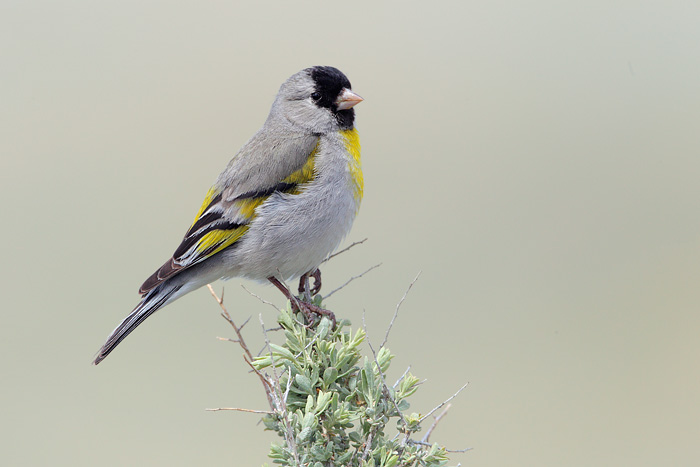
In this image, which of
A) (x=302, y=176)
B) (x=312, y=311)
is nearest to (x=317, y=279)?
(x=302, y=176)

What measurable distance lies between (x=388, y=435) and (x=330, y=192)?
62.7 inches

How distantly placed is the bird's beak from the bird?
23 cm

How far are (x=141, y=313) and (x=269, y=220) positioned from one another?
72cm

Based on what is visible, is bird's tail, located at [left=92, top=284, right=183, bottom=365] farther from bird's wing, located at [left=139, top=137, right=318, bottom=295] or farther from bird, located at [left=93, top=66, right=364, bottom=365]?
bird's wing, located at [left=139, top=137, right=318, bottom=295]

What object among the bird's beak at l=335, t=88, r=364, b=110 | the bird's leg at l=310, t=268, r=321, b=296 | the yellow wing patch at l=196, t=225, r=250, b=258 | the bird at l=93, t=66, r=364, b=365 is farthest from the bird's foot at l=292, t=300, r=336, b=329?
the bird's beak at l=335, t=88, r=364, b=110

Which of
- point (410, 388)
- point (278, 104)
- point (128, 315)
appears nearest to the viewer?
point (410, 388)

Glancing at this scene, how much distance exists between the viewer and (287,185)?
321 cm

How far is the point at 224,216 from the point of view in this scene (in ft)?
10.3

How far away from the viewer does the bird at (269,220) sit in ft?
10.1

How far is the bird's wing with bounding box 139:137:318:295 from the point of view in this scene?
120 inches

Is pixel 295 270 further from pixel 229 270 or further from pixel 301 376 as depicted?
pixel 301 376

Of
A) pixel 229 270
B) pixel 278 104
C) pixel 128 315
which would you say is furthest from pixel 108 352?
pixel 278 104

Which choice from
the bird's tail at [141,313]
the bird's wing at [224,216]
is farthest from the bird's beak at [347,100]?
the bird's tail at [141,313]

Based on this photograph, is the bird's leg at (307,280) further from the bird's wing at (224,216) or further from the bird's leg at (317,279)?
the bird's wing at (224,216)
